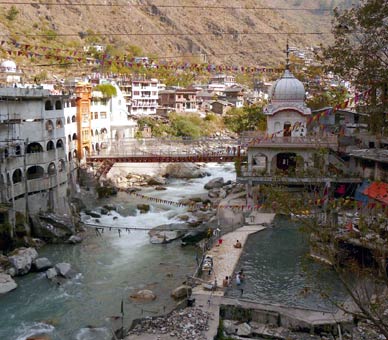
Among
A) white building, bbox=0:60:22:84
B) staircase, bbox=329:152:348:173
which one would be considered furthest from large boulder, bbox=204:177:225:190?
white building, bbox=0:60:22:84

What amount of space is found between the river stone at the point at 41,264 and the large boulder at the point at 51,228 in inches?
201

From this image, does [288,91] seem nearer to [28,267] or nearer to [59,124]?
[59,124]

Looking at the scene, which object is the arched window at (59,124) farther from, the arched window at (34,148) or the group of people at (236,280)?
the group of people at (236,280)

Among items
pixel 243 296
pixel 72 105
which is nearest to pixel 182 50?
pixel 72 105

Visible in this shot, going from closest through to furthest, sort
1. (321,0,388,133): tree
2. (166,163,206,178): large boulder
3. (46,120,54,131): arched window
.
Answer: (321,0,388,133): tree
(46,120,54,131): arched window
(166,163,206,178): large boulder

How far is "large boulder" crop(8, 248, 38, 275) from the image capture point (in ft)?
94.5

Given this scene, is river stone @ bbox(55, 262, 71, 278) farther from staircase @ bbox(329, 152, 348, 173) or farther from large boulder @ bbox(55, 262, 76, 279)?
staircase @ bbox(329, 152, 348, 173)

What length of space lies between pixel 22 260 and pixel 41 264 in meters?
1.08

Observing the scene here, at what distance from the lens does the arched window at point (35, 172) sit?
1565 inches

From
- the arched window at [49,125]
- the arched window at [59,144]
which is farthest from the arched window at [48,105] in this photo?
the arched window at [59,144]

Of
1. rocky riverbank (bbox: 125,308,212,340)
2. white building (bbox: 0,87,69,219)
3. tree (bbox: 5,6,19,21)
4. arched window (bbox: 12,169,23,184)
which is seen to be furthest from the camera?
tree (bbox: 5,6,19,21)

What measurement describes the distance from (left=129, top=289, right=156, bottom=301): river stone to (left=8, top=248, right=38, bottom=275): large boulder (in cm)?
708

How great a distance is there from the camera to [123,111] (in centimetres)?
6550

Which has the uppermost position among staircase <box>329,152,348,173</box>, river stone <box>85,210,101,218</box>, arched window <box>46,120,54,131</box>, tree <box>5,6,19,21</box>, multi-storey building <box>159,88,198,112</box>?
tree <box>5,6,19,21</box>
